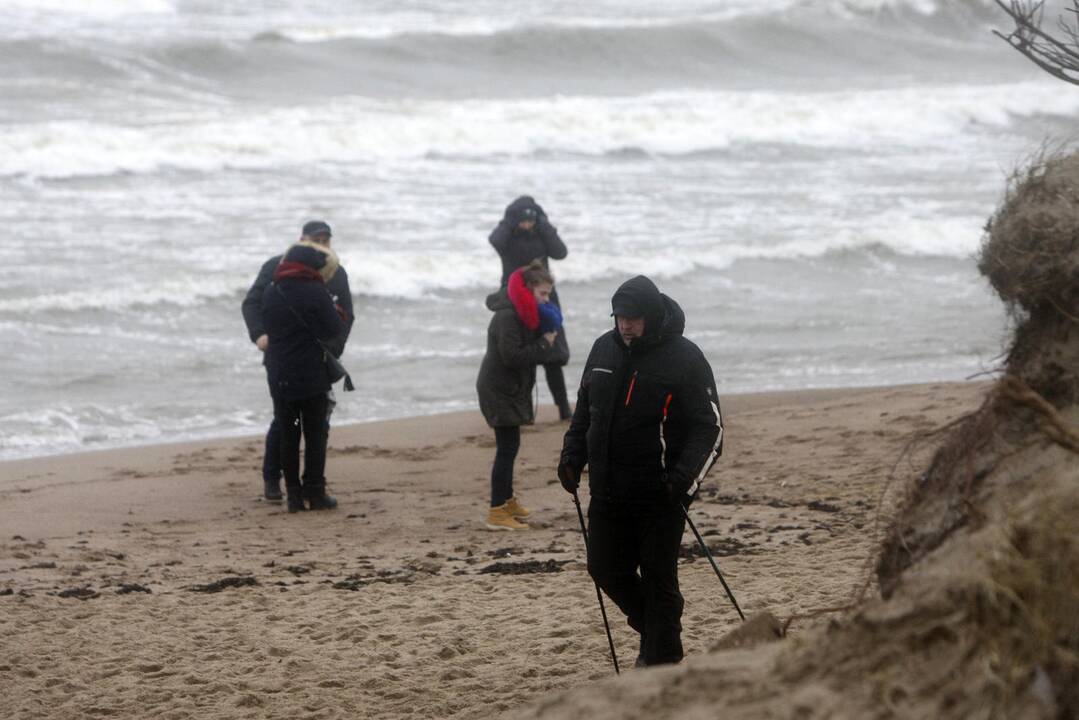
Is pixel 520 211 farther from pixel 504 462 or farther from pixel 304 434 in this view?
pixel 504 462

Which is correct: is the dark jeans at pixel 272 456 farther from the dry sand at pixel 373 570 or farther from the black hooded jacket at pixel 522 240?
the black hooded jacket at pixel 522 240

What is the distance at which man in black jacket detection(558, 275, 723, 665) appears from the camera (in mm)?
5441

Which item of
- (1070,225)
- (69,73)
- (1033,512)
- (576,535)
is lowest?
(576,535)

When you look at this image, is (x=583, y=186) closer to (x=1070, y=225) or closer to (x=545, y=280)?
(x=545, y=280)

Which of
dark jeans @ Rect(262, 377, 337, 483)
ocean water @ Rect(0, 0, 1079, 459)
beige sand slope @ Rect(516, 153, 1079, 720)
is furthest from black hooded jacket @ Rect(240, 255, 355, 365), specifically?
beige sand slope @ Rect(516, 153, 1079, 720)

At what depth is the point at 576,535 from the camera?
8.53 metres

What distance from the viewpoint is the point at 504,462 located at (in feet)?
27.9

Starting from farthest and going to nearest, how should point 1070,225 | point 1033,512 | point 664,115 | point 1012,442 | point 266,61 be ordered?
1. point 266,61
2. point 664,115
3. point 1070,225
4. point 1012,442
5. point 1033,512

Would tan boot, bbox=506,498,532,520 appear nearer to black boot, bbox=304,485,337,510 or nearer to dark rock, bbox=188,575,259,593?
black boot, bbox=304,485,337,510

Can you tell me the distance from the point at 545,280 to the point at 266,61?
30062 millimetres

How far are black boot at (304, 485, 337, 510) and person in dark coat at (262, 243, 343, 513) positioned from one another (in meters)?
0.30

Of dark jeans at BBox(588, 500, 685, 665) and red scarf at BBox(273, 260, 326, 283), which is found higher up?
red scarf at BBox(273, 260, 326, 283)

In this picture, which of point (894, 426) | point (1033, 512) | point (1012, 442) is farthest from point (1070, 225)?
point (894, 426)

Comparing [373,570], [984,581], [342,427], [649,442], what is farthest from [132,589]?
[984,581]
